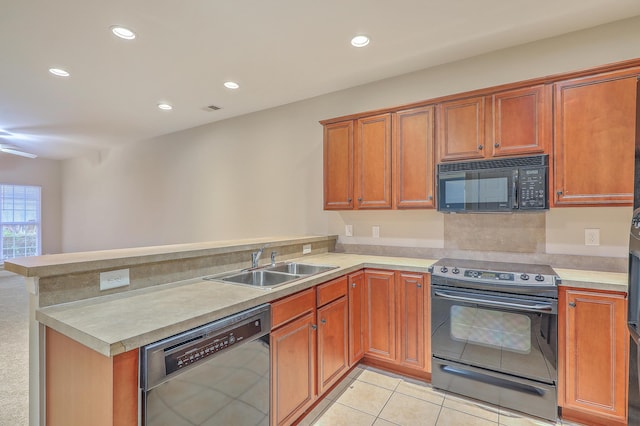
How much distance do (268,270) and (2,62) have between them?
305 centimetres

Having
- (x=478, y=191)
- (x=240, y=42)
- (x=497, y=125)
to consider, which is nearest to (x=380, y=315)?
(x=478, y=191)

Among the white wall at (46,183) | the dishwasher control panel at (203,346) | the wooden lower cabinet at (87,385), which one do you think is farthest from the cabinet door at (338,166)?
the white wall at (46,183)

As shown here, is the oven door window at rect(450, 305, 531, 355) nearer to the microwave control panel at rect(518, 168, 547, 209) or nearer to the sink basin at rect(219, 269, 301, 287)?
the microwave control panel at rect(518, 168, 547, 209)

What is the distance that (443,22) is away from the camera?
2348 millimetres

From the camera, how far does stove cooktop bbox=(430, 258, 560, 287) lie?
212 centimetres

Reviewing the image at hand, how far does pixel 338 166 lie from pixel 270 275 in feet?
4.26

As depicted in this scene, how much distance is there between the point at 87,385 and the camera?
1.25 metres

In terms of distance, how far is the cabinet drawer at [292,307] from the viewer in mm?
1826

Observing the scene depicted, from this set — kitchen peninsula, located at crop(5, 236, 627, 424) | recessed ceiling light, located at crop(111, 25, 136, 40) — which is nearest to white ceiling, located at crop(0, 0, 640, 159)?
recessed ceiling light, located at crop(111, 25, 136, 40)

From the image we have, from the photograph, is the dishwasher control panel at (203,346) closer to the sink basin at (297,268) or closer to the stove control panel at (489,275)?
the sink basin at (297,268)

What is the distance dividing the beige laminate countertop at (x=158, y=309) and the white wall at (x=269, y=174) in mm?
1159

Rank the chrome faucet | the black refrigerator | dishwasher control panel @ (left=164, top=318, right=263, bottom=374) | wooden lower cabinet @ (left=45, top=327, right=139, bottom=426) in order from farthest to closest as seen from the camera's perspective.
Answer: the chrome faucet
the black refrigerator
dishwasher control panel @ (left=164, top=318, right=263, bottom=374)
wooden lower cabinet @ (left=45, top=327, right=139, bottom=426)

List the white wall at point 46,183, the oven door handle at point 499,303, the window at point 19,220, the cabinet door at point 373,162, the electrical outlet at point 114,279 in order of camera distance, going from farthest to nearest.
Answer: the white wall at point 46,183 → the window at point 19,220 → the cabinet door at point 373,162 → the oven door handle at point 499,303 → the electrical outlet at point 114,279

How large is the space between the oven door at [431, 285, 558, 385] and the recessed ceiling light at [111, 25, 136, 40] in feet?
9.89
